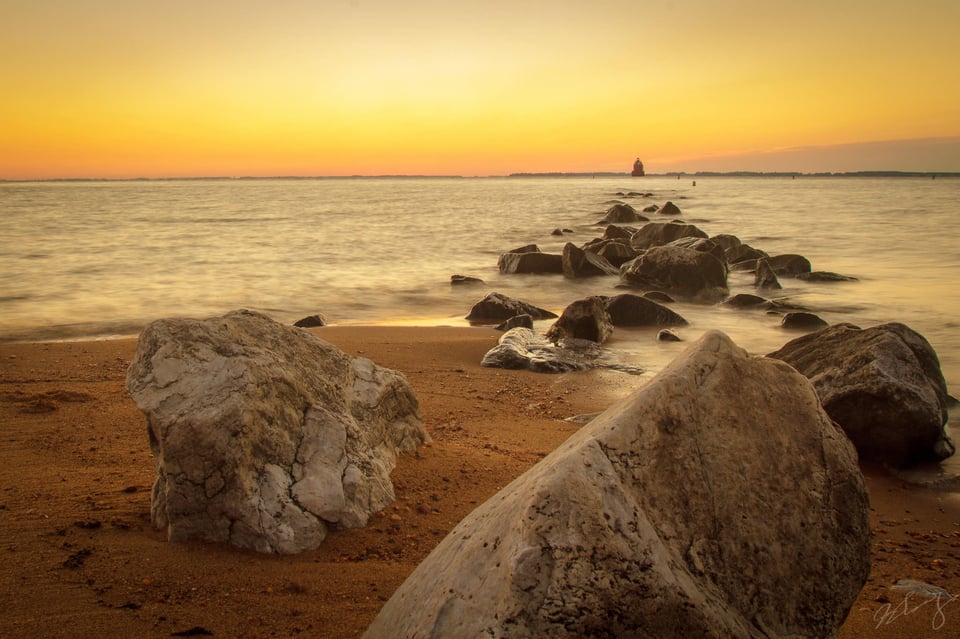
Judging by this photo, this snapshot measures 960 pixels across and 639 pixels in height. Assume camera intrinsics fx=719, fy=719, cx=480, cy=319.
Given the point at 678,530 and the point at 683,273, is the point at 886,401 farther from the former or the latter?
the point at 683,273

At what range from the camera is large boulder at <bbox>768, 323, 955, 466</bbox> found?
5.04 metres

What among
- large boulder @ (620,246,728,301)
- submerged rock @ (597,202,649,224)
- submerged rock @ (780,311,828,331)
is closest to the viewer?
submerged rock @ (780,311,828,331)

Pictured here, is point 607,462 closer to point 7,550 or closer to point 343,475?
point 343,475

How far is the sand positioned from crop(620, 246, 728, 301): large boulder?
8.96 meters

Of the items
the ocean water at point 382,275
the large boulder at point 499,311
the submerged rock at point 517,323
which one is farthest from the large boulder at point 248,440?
the large boulder at point 499,311

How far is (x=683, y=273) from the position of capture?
14.5m

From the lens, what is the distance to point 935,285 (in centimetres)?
1505

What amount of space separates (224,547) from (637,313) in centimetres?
820

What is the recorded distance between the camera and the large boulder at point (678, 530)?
70.9 inches

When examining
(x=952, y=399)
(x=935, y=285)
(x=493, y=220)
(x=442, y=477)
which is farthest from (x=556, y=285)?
(x=493, y=220)

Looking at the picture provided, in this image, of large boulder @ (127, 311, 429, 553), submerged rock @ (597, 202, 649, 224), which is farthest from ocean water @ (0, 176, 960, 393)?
large boulder @ (127, 311, 429, 553)

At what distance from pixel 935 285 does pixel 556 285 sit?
25.9 feet
